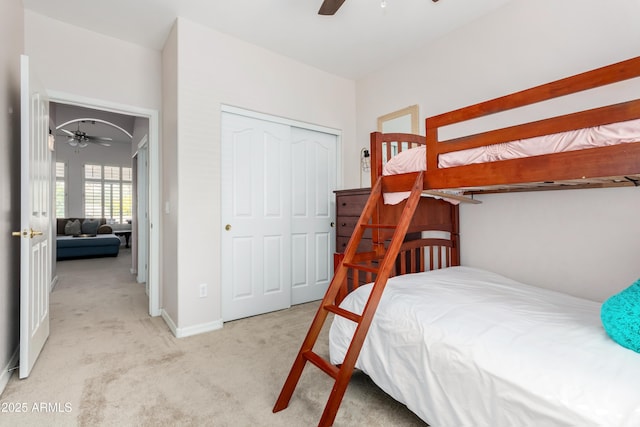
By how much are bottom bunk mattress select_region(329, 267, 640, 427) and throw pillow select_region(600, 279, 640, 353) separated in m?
0.04

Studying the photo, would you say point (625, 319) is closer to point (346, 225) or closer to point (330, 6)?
point (330, 6)

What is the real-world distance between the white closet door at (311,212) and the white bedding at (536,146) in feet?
5.72

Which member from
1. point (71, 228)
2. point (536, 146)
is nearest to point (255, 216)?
point (536, 146)

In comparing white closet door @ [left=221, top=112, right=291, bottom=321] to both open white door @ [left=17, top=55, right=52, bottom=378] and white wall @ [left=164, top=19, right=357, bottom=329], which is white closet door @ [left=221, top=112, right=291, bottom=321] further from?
open white door @ [left=17, top=55, right=52, bottom=378]

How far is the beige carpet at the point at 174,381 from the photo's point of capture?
5.14ft

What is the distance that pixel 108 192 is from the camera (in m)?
8.59

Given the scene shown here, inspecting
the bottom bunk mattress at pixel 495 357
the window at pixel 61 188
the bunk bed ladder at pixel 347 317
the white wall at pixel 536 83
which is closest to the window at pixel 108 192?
the window at pixel 61 188

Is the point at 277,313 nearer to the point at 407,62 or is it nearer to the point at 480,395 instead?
the point at 480,395

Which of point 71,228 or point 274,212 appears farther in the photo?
point 71,228

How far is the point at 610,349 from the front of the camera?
1.08m

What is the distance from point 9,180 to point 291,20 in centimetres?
240

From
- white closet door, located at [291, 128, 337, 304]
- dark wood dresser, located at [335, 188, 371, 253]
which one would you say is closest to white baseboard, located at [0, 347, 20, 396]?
white closet door, located at [291, 128, 337, 304]

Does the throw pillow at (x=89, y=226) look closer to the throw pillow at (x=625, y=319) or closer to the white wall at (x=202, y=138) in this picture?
the white wall at (x=202, y=138)

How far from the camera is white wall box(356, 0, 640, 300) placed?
1.89m
